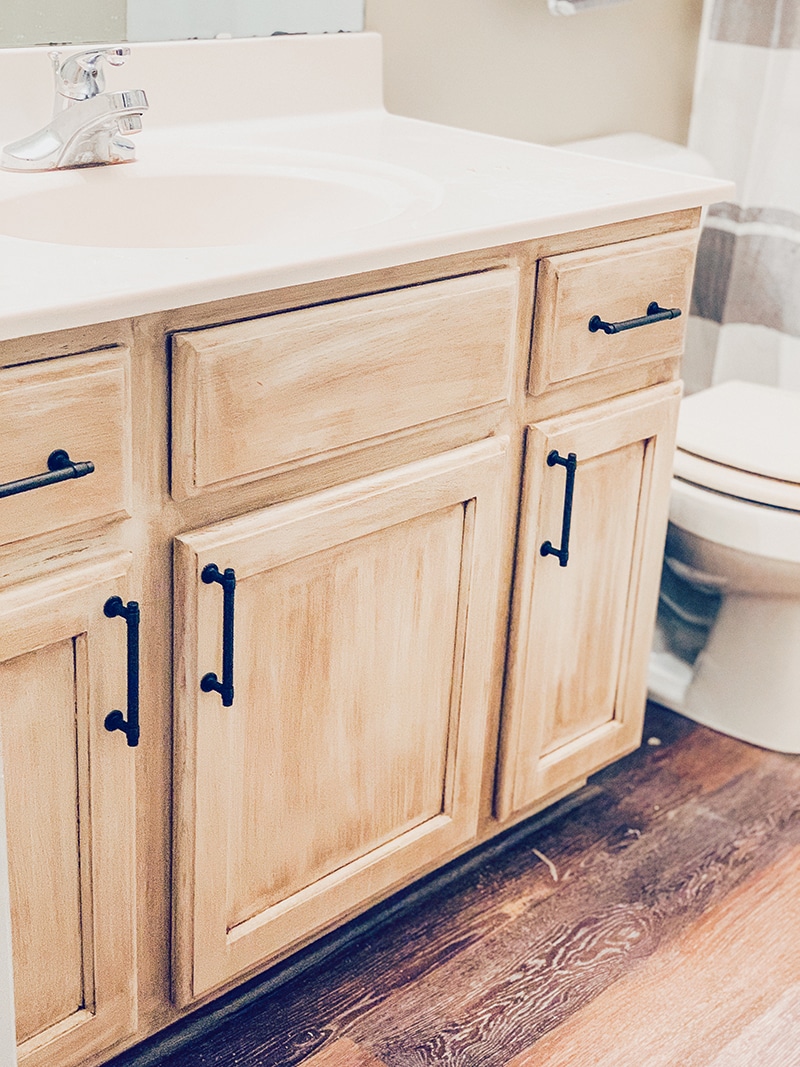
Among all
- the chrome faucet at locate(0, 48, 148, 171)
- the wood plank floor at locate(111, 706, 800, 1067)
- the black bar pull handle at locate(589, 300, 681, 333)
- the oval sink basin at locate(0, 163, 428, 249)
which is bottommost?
the wood plank floor at locate(111, 706, 800, 1067)

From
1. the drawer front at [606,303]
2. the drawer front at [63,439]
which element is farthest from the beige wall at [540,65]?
the drawer front at [63,439]

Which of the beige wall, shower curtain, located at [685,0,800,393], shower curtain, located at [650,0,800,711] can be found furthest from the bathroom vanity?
shower curtain, located at [685,0,800,393]

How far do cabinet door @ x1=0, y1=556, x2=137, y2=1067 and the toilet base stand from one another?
1.06 meters

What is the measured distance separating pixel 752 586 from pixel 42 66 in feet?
3.72

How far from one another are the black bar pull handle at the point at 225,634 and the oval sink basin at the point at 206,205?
410mm

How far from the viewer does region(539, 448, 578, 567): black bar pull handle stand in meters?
1.36

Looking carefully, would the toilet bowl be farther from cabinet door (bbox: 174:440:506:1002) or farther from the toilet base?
cabinet door (bbox: 174:440:506:1002)

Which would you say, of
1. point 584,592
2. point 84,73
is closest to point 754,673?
point 584,592

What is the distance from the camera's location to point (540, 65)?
1878 mm

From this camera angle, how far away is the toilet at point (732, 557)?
170cm

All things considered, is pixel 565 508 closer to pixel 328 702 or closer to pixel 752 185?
pixel 328 702

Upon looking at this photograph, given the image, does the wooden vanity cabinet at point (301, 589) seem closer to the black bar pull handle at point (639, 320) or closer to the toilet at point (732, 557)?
the black bar pull handle at point (639, 320)

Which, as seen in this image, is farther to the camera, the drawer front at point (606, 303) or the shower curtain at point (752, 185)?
the shower curtain at point (752, 185)

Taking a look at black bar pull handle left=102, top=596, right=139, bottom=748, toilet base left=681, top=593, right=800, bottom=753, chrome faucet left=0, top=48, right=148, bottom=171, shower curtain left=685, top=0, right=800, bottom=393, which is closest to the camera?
black bar pull handle left=102, top=596, right=139, bottom=748
